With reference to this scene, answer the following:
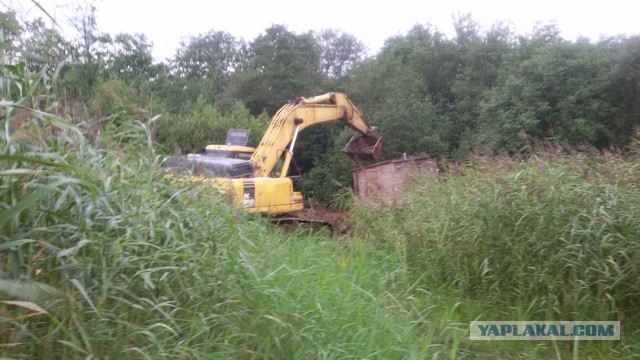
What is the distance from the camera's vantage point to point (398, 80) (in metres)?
23.1

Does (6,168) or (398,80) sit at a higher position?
(398,80)

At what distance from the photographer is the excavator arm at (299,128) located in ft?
36.7

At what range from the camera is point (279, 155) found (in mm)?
11414

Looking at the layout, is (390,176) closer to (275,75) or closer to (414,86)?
(414,86)

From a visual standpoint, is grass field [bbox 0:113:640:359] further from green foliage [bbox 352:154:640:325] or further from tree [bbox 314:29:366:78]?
tree [bbox 314:29:366:78]

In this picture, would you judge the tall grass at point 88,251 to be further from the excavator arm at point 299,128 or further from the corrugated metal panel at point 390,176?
the excavator arm at point 299,128

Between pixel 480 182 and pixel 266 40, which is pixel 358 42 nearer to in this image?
pixel 266 40

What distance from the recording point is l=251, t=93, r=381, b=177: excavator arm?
1120 centimetres

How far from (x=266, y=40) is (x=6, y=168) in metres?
24.3

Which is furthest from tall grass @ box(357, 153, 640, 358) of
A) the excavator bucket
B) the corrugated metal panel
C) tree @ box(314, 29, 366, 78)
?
tree @ box(314, 29, 366, 78)

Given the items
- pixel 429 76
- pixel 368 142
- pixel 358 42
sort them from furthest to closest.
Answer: pixel 358 42
pixel 429 76
pixel 368 142

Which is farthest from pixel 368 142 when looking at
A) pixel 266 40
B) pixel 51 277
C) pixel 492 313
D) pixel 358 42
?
pixel 358 42

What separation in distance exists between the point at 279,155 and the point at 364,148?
9.39 ft

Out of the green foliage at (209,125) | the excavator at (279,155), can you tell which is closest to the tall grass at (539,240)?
the excavator at (279,155)
